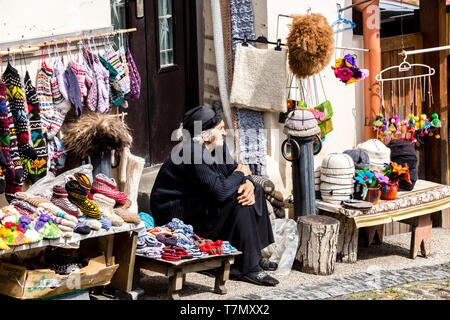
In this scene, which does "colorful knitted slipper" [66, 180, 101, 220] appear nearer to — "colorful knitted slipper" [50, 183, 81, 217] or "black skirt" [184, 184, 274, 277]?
"colorful knitted slipper" [50, 183, 81, 217]

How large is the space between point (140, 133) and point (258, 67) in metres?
1.30

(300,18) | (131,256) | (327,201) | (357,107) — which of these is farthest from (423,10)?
(131,256)

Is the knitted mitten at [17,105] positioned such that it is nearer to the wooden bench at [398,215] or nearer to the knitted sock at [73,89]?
the knitted sock at [73,89]

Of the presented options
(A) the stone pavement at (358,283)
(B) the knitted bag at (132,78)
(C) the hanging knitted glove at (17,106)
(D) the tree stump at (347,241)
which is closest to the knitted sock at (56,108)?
(C) the hanging knitted glove at (17,106)

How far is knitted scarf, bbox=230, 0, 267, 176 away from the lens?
7539 millimetres

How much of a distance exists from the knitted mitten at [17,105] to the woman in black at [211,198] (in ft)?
3.90

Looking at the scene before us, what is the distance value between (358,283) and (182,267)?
1624 millimetres

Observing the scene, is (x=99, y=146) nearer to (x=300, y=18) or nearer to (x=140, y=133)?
(x=140, y=133)

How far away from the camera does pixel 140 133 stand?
7469mm

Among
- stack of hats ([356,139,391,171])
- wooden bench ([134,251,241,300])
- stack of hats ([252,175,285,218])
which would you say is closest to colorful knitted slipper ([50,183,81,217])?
wooden bench ([134,251,241,300])

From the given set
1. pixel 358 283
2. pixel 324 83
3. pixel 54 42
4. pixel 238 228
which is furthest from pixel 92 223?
pixel 324 83

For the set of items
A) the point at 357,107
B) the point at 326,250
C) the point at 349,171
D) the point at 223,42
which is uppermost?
the point at 223,42

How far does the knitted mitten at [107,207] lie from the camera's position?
18.0 feet

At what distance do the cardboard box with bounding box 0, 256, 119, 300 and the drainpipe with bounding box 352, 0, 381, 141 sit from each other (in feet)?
12.8
